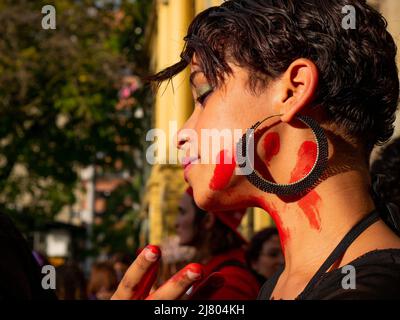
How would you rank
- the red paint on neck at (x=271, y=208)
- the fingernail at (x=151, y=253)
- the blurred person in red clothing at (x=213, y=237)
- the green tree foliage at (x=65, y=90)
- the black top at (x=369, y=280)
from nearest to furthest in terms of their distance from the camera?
the black top at (x=369, y=280), the fingernail at (x=151, y=253), the red paint on neck at (x=271, y=208), the blurred person in red clothing at (x=213, y=237), the green tree foliage at (x=65, y=90)

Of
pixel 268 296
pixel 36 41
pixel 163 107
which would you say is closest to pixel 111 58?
pixel 36 41

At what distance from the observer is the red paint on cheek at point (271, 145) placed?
6.41 feet

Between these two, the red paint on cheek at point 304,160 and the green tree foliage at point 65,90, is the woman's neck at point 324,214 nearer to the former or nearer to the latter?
the red paint on cheek at point 304,160

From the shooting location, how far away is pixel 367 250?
180cm

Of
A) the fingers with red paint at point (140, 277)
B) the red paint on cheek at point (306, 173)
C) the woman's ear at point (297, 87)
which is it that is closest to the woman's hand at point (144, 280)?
the fingers with red paint at point (140, 277)

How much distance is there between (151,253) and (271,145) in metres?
0.38

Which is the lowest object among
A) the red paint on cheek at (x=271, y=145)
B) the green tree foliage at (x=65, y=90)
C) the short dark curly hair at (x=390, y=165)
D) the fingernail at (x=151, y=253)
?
the fingernail at (x=151, y=253)

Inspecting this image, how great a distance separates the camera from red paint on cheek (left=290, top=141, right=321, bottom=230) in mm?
1948

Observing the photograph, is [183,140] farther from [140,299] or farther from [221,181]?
[140,299]

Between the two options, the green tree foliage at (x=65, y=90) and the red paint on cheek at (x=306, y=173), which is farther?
the green tree foliage at (x=65, y=90)

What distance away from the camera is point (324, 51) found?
193 centimetres

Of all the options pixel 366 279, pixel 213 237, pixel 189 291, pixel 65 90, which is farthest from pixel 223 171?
pixel 65 90

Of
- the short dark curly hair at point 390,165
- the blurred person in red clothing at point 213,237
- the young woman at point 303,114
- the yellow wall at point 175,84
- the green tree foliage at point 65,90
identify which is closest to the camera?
the young woman at point 303,114

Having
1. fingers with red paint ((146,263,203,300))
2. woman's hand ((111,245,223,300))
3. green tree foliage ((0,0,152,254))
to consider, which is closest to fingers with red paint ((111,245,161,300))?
woman's hand ((111,245,223,300))
